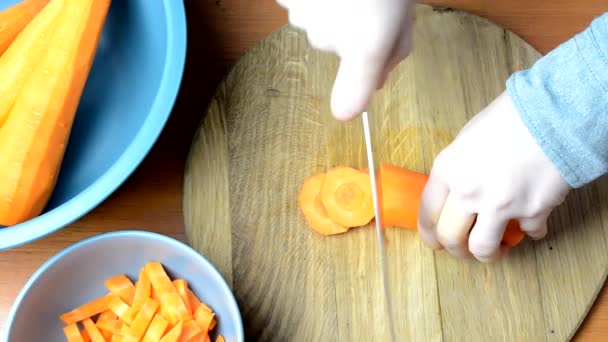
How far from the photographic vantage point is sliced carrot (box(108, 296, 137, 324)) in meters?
0.95

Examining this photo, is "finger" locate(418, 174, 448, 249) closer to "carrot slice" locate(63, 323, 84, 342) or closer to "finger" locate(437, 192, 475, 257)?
"finger" locate(437, 192, 475, 257)

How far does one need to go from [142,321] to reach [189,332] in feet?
0.20

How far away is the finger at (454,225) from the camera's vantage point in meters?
0.85

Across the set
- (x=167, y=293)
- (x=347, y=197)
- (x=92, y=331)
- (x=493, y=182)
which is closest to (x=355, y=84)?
(x=493, y=182)

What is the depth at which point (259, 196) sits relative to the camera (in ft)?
3.36

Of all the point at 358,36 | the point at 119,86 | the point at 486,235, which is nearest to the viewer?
the point at 358,36

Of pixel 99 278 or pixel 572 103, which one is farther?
pixel 99 278

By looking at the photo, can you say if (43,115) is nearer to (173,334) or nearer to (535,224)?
(173,334)

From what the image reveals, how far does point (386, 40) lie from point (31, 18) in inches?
21.6

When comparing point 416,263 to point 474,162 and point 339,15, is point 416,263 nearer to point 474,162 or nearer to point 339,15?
point 474,162

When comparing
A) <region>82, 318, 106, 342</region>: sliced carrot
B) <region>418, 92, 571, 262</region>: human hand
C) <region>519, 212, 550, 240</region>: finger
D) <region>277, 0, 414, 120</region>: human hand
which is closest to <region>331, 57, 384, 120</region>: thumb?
<region>277, 0, 414, 120</region>: human hand

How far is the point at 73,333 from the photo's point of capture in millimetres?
958

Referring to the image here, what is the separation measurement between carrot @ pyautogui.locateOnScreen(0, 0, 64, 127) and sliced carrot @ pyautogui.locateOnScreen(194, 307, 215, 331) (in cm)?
36

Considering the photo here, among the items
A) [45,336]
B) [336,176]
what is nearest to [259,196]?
[336,176]
